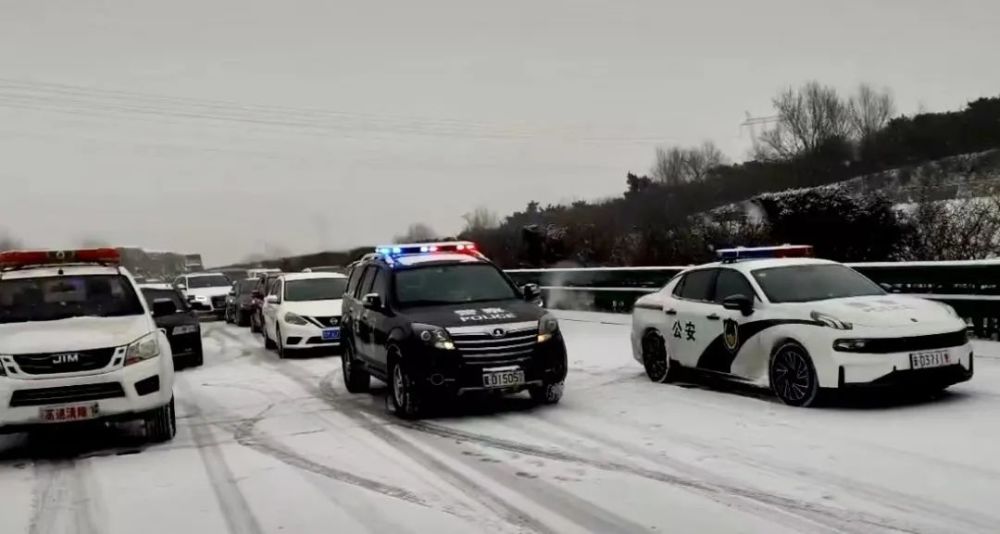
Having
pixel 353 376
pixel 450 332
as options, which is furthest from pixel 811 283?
pixel 353 376

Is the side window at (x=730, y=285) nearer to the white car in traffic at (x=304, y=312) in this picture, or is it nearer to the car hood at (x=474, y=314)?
the car hood at (x=474, y=314)

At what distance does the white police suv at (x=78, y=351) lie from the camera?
24.5 feet

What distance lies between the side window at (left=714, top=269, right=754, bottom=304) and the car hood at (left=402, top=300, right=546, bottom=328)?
6.84 ft

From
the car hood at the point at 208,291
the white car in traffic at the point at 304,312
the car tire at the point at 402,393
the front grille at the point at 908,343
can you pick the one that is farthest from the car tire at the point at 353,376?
the car hood at the point at 208,291

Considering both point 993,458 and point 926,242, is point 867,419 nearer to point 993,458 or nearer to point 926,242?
point 993,458

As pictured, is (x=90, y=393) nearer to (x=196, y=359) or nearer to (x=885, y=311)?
(x=885, y=311)

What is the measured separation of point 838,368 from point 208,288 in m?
28.8

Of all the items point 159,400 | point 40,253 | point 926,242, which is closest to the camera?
point 159,400

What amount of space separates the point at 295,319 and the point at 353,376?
16.2 ft

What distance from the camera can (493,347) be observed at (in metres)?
9.07

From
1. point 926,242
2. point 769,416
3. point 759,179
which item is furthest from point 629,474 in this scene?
point 759,179

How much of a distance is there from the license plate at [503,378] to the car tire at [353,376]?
2.93m

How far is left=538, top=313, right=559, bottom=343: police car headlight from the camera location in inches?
369

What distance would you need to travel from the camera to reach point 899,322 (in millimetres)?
8422
